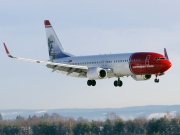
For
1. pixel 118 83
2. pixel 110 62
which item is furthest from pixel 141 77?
pixel 110 62

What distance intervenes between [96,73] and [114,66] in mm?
3260

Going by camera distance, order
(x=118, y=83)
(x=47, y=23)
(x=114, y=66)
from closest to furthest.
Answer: (x=114, y=66)
(x=118, y=83)
(x=47, y=23)

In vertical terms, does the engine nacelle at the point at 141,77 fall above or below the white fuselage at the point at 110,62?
below

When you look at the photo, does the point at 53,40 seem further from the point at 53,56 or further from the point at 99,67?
the point at 99,67

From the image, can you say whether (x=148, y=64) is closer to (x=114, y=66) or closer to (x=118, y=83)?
(x=114, y=66)

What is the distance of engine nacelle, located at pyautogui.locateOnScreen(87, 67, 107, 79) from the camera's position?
115m

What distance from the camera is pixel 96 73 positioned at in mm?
114562

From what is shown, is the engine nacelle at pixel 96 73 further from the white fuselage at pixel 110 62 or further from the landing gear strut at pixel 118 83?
the landing gear strut at pixel 118 83

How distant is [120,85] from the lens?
4722 inches

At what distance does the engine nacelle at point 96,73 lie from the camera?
114562 mm

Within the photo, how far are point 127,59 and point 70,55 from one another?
21.1 m

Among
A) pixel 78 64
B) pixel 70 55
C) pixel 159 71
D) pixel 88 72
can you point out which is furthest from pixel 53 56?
pixel 159 71

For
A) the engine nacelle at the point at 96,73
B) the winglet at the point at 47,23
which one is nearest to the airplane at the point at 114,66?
the engine nacelle at the point at 96,73

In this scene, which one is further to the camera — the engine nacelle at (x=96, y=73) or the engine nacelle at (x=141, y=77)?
the engine nacelle at (x=141, y=77)
